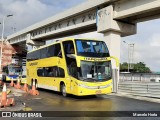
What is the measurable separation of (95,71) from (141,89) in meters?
4.56

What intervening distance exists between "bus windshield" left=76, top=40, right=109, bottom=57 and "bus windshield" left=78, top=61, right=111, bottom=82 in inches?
21.9

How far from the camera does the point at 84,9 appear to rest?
28.1m

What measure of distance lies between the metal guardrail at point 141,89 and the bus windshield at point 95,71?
319 centimetres

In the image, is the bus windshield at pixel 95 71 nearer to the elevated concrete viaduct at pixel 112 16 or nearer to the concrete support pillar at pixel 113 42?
the elevated concrete viaduct at pixel 112 16

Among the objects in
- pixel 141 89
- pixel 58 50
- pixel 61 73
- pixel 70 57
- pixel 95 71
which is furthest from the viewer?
pixel 141 89

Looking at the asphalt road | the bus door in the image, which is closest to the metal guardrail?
the asphalt road

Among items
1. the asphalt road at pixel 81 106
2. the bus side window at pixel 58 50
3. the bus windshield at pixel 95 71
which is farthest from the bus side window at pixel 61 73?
the asphalt road at pixel 81 106

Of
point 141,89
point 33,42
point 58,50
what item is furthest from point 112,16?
point 33,42

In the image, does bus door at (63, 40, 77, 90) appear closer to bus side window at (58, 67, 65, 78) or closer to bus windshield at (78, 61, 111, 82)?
bus windshield at (78, 61, 111, 82)

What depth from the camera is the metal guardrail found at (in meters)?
18.2

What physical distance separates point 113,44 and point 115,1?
3639 mm

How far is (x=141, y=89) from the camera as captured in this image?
771 inches

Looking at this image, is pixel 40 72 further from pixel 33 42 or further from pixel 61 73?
pixel 33 42

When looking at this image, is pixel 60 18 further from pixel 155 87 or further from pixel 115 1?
pixel 155 87
